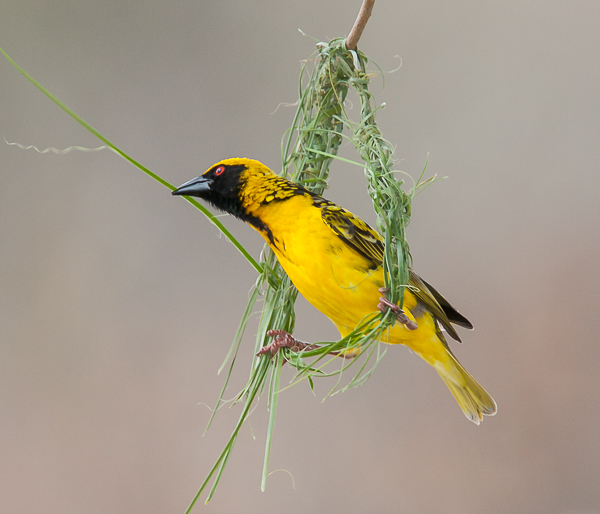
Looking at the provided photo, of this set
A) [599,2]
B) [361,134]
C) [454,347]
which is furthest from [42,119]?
[599,2]

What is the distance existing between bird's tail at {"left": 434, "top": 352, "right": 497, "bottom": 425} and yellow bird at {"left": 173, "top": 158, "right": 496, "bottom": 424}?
0.08 meters

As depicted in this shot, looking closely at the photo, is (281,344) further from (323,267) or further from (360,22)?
(360,22)

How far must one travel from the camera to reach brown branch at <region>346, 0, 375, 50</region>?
0.97m

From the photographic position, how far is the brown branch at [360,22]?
974 mm

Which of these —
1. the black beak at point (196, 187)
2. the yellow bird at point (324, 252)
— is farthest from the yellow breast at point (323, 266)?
the black beak at point (196, 187)

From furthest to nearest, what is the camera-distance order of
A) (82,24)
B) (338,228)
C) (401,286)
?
(82,24) → (338,228) → (401,286)

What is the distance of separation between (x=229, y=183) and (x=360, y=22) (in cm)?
38

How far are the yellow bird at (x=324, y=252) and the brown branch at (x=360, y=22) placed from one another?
286mm

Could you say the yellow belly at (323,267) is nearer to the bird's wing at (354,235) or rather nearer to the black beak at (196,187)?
the bird's wing at (354,235)

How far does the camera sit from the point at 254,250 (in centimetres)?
203

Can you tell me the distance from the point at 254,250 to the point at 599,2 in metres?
1.53

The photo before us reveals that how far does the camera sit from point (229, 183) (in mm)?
1065

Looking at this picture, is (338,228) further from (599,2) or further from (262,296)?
(599,2)

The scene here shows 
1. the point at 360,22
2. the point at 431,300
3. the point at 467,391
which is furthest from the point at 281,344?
the point at 360,22
